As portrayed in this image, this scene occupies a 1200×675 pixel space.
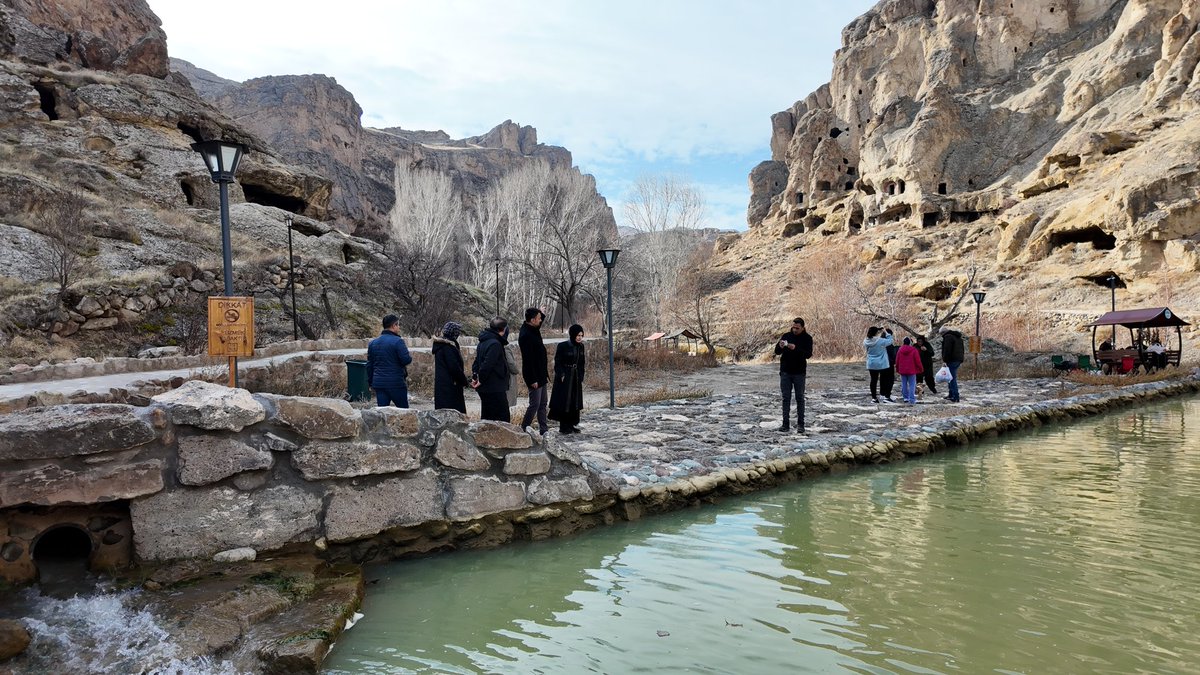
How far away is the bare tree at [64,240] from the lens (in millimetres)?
15414

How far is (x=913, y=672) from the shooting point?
119 inches

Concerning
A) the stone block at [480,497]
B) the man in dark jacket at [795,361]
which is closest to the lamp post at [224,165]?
the stone block at [480,497]

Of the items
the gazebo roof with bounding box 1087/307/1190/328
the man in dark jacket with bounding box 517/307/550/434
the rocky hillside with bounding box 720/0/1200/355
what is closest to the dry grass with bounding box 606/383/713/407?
the man in dark jacket with bounding box 517/307/550/434

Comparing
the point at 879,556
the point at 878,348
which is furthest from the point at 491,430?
the point at 878,348

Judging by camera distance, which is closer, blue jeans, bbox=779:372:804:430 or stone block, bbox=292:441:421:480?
stone block, bbox=292:441:421:480

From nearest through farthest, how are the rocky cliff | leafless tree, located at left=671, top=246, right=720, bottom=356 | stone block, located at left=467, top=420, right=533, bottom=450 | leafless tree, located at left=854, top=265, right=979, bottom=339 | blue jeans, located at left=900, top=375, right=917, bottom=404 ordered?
stone block, located at left=467, top=420, right=533, bottom=450
blue jeans, located at left=900, top=375, right=917, bottom=404
leafless tree, located at left=854, top=265, right=979, bottom=339
leafless tree, located at left=671, top=246, right=720, bottom=356
the rocky cliff

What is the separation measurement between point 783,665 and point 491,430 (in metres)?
2.71

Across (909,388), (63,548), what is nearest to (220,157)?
(63,548)

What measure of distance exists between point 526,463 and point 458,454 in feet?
1.99

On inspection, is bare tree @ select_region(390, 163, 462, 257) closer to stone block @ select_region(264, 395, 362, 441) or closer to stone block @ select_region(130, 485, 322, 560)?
stone block @ select_region(264, 395, 362, 441)

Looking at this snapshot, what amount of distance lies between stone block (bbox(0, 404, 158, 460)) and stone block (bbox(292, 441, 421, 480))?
85 cm

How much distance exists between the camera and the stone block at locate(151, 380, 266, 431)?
3.77 m

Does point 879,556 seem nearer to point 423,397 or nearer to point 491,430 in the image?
point 491,430

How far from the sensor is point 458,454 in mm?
4793
